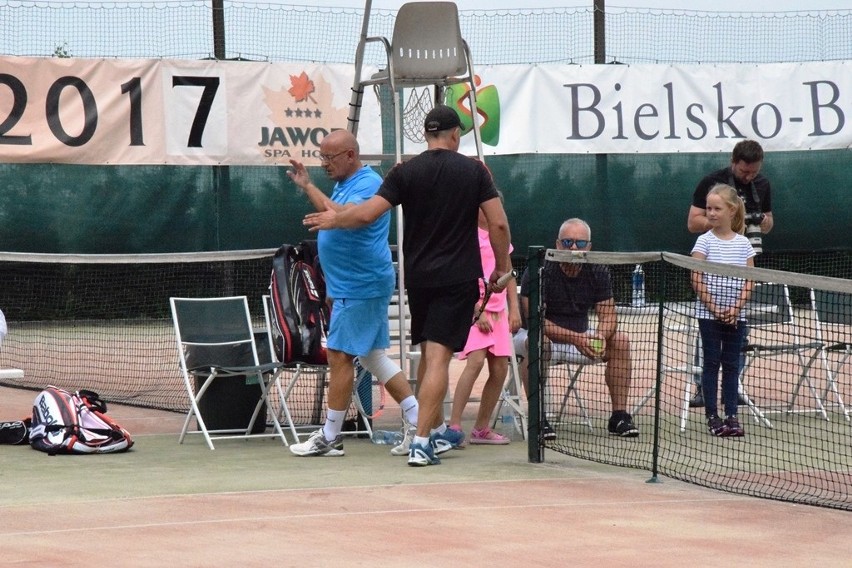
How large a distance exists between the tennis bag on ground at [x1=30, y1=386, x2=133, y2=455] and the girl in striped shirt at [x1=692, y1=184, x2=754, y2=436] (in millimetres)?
3030

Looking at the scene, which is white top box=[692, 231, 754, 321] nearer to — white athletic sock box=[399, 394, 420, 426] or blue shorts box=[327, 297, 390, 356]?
white athletic sock box=[399, 394, 420, 426]

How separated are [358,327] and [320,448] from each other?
0.64m

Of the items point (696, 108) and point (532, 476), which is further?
point (696, 108)

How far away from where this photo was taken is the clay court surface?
4.94m

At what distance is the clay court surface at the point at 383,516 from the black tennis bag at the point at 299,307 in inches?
25.3

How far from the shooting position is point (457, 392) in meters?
7.65

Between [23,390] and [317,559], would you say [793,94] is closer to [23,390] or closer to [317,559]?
[23,390]

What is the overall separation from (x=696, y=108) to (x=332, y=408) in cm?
805

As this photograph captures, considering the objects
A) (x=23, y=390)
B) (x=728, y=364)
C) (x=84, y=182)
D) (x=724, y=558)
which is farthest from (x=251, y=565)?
(x=84, y=182)

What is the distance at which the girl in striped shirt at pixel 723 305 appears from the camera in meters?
7.68

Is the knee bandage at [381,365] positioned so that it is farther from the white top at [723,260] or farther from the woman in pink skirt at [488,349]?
the white top at [723,260]

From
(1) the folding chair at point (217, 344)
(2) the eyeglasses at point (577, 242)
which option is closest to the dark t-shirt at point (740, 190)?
(2) the eyeglasses at point (577, 242)

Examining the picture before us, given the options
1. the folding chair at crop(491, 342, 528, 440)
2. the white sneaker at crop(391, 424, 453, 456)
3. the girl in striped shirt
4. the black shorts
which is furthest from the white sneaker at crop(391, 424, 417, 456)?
the girl in striped shirt

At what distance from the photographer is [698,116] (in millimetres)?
14367
